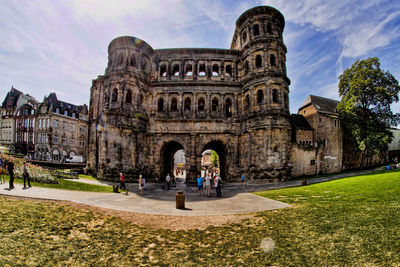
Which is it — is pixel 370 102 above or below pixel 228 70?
below

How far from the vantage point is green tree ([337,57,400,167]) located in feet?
76.6

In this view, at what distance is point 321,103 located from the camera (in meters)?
32.4

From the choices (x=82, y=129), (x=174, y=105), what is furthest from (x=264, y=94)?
(x=82, y=129)

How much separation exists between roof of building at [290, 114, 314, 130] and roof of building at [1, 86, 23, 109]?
233 ft

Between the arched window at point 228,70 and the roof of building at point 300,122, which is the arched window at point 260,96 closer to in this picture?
the arched window at point 228,70

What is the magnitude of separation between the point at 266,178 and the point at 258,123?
6.88 meters

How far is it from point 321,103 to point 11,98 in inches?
3105

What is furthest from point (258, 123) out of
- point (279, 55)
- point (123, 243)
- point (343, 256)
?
point (123, 243)

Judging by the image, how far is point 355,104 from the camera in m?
24.7

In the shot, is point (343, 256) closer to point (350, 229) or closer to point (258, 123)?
point (350, 229)

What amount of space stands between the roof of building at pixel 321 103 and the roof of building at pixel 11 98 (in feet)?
245

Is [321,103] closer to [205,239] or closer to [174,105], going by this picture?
[174,105]

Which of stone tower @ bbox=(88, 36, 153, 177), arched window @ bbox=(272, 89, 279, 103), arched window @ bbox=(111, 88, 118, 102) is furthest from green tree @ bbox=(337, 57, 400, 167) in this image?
arched window @ bbox=(111, 88, 118, 102)

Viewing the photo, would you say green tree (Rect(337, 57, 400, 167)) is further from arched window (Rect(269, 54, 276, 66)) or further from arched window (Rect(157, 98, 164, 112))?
arched window (Rect(157, 98, 164, 112))
